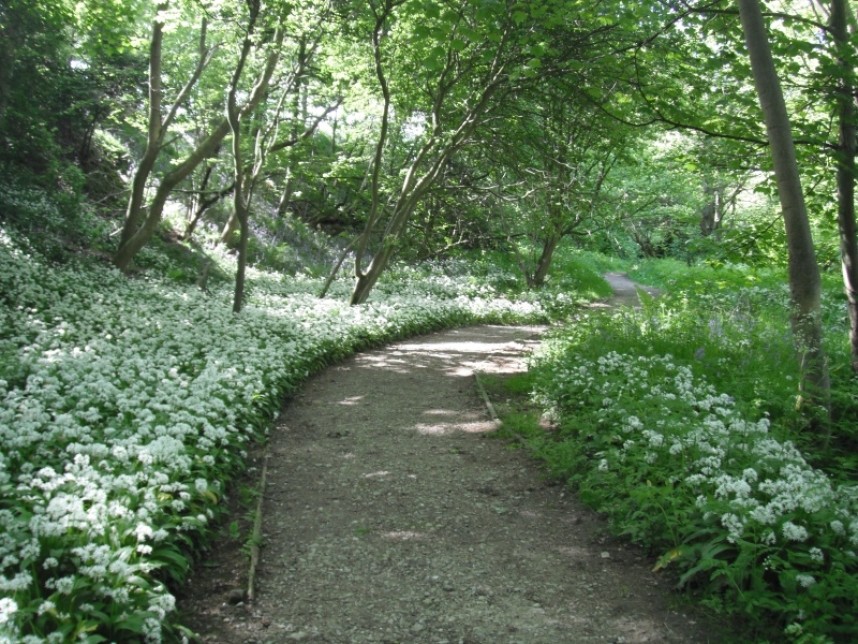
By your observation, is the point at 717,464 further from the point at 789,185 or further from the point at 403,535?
the point at 789,185

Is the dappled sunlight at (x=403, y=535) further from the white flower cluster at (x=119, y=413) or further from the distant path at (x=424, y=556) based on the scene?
the white flower cluster at (x=119, y=413)

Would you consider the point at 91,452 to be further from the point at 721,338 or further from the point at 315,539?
the point at 721,338

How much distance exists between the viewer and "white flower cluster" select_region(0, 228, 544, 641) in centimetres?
356

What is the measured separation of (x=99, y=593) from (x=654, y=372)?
6.20 metres

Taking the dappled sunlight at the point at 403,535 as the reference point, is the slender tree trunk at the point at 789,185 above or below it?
above

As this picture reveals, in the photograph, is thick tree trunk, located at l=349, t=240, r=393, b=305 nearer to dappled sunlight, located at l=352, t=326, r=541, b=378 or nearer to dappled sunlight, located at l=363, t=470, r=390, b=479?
dappled sunlight, located at l=352, t=326, r=541, b=378

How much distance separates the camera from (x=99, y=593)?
343 centimetres

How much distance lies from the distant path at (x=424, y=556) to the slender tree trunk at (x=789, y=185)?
2751 mm

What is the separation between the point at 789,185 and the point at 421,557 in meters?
4.71

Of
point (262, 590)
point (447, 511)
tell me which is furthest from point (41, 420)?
point (447, 511)

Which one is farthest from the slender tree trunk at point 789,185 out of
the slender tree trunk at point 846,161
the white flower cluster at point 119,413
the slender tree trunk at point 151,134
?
the slender tree trunk at point 151,134

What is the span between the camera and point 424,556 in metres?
5.06

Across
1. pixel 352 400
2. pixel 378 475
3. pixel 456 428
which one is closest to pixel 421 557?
pixel 378 475

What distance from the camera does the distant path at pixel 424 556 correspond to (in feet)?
13.5
